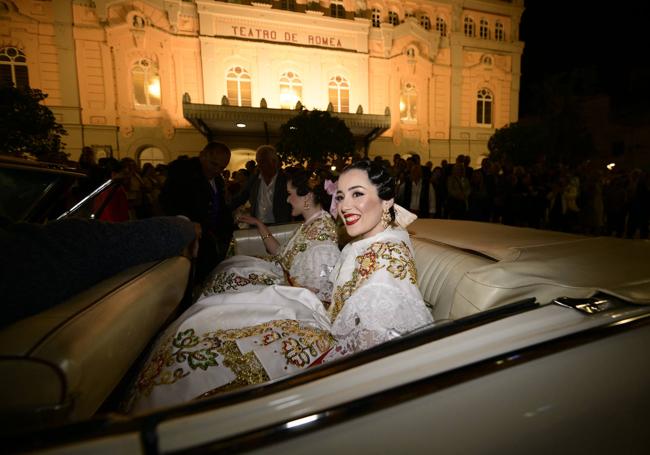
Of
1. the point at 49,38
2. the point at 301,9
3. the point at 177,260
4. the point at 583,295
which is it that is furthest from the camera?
the point at 301,9

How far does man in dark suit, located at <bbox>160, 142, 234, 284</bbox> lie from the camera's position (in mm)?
3729

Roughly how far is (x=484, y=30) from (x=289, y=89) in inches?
521

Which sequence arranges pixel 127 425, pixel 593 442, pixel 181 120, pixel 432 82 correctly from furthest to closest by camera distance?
pixel 432 82 < pixel 181 120 < pixel 593 442 < pixel 127 425

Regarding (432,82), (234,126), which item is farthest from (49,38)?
(432,82)

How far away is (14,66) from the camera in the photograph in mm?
15039

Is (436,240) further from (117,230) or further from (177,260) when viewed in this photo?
(117,230)

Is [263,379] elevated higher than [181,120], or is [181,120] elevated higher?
[181,120]

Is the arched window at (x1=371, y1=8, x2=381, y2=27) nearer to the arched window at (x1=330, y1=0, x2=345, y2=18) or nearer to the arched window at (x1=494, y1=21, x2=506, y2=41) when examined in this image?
the arched window at (x1=330, y1=0, x2=345, y2=18)

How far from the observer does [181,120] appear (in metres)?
16.8

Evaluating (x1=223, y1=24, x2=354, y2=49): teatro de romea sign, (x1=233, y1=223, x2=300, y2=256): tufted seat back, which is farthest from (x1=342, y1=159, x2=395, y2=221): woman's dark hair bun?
(x1=223, y1=24, x2=354, y2=49): teatro de romea sign

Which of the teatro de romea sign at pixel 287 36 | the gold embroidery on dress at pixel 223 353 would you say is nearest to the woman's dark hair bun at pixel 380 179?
the gold embroidery on dress at pixel 223 353

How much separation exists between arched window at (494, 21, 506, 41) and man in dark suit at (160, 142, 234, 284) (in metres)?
24.3

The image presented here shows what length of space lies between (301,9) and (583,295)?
67.9ft

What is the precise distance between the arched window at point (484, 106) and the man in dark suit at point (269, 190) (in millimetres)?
20708
